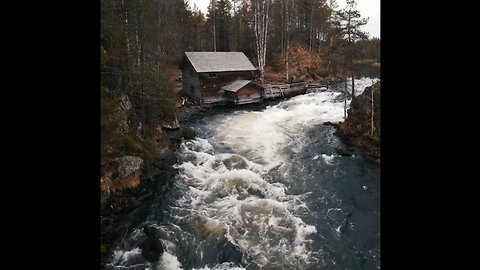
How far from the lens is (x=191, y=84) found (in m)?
30.3

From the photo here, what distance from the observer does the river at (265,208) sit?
9609 millimetres

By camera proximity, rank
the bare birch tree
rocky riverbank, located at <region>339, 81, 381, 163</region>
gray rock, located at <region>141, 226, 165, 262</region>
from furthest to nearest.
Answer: the bare birch tree
rocky riverbank, located at <region>339, 81, 381, 163</region>
gray rock, located at <region>141, 226, 165, 262</region>

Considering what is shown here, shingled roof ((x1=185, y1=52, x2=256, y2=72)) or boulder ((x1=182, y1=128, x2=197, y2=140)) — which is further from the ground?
shingled roof ((x1=185, y1=52, x2=256, y2=72))

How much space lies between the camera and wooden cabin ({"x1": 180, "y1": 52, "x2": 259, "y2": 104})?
29250 mm

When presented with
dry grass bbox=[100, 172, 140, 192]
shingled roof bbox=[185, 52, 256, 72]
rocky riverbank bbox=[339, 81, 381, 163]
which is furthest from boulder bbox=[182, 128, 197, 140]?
shingled roof bbox=[185, 52, 256, 72]

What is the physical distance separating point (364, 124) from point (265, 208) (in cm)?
1003

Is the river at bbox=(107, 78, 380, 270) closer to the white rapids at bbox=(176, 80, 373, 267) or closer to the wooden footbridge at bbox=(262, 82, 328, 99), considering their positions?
the white rapids at bbox=(176, 80, 373, 267)

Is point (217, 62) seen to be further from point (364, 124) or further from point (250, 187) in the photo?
point (250, 187)

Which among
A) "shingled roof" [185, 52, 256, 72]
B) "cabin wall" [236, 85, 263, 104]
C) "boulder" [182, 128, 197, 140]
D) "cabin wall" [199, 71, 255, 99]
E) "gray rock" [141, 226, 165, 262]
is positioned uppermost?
"shingled roof" [185, 52, 256, 72]

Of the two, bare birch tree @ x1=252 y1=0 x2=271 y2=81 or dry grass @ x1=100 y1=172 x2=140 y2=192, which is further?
bare birch tree @ x1=252 y1=0 x2=271 y2=81

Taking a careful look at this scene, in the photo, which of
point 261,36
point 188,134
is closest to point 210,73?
point 188,134
